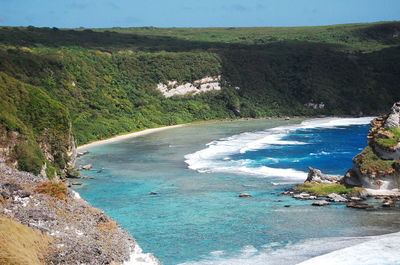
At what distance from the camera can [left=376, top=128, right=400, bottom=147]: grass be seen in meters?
52.4

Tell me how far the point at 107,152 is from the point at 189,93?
63512 millimetres

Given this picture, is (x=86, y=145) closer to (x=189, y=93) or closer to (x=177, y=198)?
(x=177, y=198)

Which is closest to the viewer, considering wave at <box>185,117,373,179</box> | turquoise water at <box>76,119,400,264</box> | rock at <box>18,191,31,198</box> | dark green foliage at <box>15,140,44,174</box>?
rock at <box>18,191,31,198</box>

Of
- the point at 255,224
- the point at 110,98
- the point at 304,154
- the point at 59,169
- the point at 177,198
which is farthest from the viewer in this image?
the point at 110,98

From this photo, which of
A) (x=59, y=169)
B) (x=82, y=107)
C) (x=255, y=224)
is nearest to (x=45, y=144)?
(x=59, y=169)

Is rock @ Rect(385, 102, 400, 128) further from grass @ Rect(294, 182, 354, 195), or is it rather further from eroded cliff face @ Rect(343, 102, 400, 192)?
grass @ Rect(294, 182, 354, 195)

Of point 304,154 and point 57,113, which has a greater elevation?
point 57,113

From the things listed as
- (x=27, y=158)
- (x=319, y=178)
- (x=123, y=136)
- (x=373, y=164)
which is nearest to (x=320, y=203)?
(x=373, y=164)

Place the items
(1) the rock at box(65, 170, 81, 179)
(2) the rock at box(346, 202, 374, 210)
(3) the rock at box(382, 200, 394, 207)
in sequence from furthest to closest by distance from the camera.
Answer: (1) the rock at box(65, 170, 81, 179) < (3) the rock at box(382, 200, 394, 207) < (2) the rock at box(346, 202, 374, 210)

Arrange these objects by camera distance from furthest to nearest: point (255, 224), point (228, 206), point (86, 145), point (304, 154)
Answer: point (86, 145) < point (304, 154) < point (228, 206) < point (255, 224)

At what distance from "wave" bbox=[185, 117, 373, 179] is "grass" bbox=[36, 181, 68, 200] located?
3385 cm

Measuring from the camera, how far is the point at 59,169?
65250mm

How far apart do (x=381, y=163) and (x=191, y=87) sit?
9979 cm

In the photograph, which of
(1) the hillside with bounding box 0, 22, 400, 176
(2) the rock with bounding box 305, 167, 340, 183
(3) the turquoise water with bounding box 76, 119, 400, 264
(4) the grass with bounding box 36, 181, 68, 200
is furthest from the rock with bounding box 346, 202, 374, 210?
(1) the hillside with bounding box 0, 22, 400, 176
